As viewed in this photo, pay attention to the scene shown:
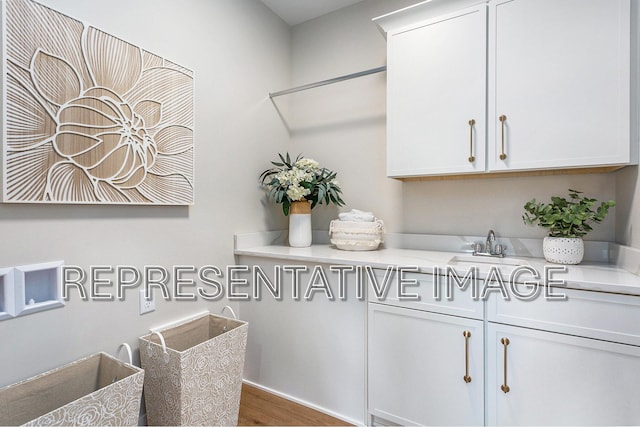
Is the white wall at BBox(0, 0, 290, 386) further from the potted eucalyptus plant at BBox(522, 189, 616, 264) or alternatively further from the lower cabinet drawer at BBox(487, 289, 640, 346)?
the potted eucalyptus plant at BBox(522, 189, 616, 264)

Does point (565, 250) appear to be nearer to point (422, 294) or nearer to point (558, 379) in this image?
point (558, 379)

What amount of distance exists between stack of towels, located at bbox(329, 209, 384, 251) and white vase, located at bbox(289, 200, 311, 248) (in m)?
0.21

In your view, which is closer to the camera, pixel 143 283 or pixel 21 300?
pixel 21 300

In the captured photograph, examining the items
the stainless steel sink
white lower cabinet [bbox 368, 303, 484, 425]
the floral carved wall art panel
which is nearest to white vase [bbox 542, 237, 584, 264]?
the stainless steel sink

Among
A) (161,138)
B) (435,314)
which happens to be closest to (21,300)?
(161,138)

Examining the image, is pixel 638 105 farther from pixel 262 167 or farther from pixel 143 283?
pixel 143 283

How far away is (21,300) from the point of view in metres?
1.14

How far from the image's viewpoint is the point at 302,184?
2115mm

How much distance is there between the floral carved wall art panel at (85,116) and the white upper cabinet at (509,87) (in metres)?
1.24

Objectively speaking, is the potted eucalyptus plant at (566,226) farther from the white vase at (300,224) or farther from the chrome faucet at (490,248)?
the white vase at (300,224)

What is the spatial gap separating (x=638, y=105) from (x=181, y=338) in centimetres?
239

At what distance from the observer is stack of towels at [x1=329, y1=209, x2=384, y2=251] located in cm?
198

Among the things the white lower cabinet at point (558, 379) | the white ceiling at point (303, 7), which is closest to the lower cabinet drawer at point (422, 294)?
the white lower cabinet at point (558, 379)

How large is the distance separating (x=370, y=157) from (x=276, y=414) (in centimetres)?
171
